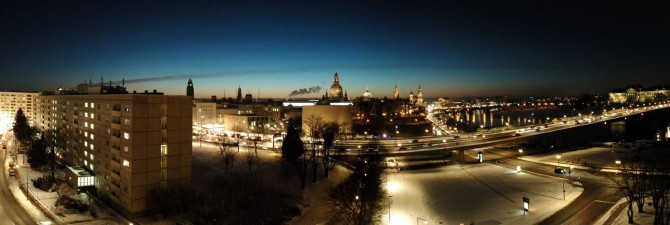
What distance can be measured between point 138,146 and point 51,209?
7953 millimetres

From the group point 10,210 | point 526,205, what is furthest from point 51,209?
point 526,205

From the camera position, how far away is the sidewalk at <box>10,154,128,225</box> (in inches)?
1053

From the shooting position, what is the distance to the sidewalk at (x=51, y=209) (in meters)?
26.8

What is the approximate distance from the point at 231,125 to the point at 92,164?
163 feet

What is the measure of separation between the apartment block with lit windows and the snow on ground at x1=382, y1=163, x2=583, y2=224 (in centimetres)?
1699

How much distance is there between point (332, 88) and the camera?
178750 mm

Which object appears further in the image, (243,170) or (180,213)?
(243,170)

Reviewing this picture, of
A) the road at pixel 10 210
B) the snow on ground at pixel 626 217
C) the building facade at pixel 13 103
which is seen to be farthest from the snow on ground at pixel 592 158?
the building facade at pixel 13 103

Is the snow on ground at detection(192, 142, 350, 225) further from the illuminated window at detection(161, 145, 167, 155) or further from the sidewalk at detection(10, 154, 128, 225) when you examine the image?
the sidewalk at detection(10, 154, 128, 225)

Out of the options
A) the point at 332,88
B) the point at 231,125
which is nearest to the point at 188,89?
the point at 332,88

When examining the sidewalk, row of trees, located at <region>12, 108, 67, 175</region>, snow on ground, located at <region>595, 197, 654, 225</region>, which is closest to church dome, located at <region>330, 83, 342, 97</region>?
row of trees, located at <region>12, 108, 67, 175</region>

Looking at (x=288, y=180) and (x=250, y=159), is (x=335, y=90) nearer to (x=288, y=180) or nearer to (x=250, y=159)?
(x=250, y=159)

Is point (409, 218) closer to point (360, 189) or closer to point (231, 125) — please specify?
point (360, 189)

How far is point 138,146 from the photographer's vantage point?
93.6 feet
